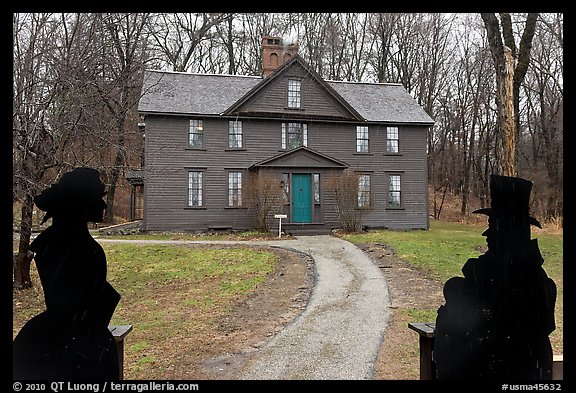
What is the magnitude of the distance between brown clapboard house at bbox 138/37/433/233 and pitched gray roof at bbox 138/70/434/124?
27 mm

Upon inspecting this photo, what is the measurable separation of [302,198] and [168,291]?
22.2ft

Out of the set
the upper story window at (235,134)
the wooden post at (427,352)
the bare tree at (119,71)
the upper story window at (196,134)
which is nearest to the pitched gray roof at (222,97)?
the upper story window at (196,134)

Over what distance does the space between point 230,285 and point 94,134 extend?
106 inches

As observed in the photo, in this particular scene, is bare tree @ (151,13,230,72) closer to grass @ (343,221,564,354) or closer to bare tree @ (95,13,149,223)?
bare tree @ (95,13,149,223)

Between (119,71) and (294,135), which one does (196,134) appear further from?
(119,71)

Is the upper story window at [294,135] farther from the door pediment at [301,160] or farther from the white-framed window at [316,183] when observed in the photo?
the white-framed window at [316,183]

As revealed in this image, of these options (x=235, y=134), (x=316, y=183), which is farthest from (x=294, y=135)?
(x=235, y=134)

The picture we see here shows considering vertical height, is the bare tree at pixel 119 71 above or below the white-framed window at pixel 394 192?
above

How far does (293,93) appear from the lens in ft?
38.2

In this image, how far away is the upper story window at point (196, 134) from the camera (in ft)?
35.3

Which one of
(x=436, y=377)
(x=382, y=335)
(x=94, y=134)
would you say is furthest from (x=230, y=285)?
(x=436, y=377)

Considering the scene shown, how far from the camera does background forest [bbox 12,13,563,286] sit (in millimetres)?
3645

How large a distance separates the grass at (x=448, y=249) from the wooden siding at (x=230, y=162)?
0.98 meters

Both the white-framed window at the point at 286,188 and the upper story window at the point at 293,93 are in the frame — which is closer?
the white-framed window at the point at 286,188
